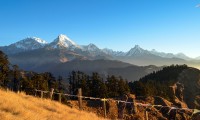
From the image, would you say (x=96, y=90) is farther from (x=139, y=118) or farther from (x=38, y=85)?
(x=139, y=118)

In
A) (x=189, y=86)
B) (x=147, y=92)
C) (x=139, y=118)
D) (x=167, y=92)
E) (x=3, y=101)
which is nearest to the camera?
(x=3, y=101)

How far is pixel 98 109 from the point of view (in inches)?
2253

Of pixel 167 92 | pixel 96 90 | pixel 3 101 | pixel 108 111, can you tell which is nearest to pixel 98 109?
pixel 108 111

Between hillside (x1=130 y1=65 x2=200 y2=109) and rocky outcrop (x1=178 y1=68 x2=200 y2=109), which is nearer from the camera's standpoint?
hillside (x1=130 y1=65 x2=200 y2=109)

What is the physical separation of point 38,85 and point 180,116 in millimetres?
49561

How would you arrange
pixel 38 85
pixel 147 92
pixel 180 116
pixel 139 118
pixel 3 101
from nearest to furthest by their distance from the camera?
pixel 3 101
pixel 139 118
pixel 180 116
pixel 38 85
pixel 147 92

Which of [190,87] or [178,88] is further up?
[190,87]

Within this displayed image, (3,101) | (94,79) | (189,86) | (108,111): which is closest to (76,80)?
(94,79)

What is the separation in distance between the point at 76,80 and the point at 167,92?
Answer: 45718 millimetres

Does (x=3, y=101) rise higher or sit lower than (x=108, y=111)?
higher

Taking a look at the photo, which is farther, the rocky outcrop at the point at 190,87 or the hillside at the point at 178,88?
the rocky outcrop at the point at 190,87

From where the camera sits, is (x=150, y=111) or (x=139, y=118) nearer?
(x=139, y=118)

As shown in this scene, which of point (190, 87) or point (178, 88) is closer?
point (178, 88)

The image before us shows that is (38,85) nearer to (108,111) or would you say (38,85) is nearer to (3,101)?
(108,111)
